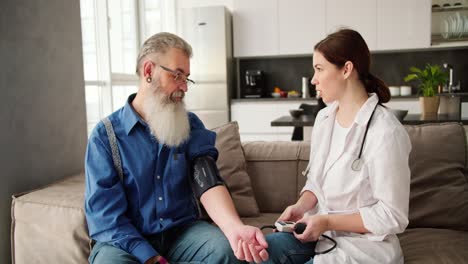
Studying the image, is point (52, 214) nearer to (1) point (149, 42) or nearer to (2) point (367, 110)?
(1) point (149, 42)

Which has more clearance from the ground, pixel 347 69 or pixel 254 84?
pixel 347 69

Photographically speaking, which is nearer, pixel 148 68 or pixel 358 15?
pixel 148 68

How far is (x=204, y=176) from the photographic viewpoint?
1.62 metres

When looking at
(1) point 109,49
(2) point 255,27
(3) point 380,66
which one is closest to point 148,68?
(1) point 109,49

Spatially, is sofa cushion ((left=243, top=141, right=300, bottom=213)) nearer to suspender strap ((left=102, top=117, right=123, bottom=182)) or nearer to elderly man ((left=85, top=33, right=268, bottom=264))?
elderly man ((left=85, top=33, right=268, bottom=264))

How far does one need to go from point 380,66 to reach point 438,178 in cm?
405

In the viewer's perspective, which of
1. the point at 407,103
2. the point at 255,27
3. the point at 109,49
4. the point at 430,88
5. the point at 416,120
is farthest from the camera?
the point at 255,27

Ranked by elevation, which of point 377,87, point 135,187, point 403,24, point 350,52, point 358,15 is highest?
point 358,15

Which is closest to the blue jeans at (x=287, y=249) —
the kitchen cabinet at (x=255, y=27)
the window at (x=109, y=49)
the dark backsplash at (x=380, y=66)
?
the window at (x=109, y=49)

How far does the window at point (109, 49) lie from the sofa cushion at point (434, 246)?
2.21 m

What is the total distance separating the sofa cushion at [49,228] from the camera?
1570 millimetres

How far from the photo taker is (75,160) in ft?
7.04

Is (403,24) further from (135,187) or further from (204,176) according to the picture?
(135,187)

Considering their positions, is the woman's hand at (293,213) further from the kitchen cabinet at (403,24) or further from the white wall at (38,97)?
the kitchen cabinet at (403,24)
